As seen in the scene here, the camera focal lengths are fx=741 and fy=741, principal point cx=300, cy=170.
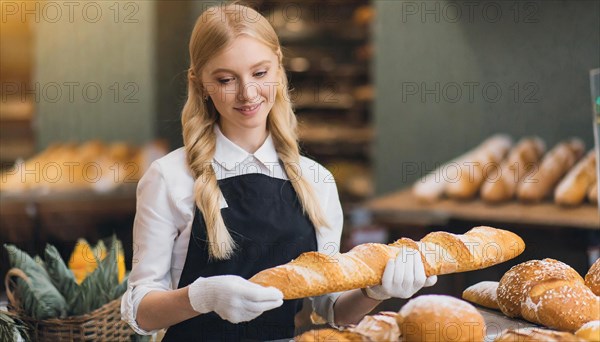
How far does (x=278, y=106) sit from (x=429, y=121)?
2.98 meters

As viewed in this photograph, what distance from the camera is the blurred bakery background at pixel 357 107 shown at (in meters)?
2.63

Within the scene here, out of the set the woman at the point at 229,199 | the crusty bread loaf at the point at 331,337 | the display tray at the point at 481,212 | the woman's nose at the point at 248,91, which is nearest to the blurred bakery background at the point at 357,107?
the display tray at the point at 481,212

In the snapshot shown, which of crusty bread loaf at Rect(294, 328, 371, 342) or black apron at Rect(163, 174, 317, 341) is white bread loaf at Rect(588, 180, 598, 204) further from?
crusty bread loaf at Rect(294, 328, 371, 342)

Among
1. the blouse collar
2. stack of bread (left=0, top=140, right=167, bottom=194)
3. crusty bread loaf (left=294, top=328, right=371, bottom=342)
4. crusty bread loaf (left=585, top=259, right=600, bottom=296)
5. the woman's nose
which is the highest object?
the woman's nose

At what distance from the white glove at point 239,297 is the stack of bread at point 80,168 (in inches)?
122

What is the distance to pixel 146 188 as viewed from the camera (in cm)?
157

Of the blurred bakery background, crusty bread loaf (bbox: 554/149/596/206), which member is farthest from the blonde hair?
crusty bread loaf (bbox: 554/149/596/206)

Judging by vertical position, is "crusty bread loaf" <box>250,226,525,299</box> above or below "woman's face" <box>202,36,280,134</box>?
below

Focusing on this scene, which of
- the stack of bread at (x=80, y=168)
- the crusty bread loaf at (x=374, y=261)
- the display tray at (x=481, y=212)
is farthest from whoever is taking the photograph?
the stack of bread at (x=80, y=168)

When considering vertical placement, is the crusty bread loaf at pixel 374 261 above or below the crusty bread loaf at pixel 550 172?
above

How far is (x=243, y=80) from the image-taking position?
1.47 metres

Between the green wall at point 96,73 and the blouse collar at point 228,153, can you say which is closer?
the blouse collar at point 228,153

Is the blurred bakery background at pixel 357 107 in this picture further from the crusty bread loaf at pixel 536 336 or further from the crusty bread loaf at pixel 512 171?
the crusty bread loaf at pixel 536 336

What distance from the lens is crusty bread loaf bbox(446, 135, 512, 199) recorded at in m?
3.70
